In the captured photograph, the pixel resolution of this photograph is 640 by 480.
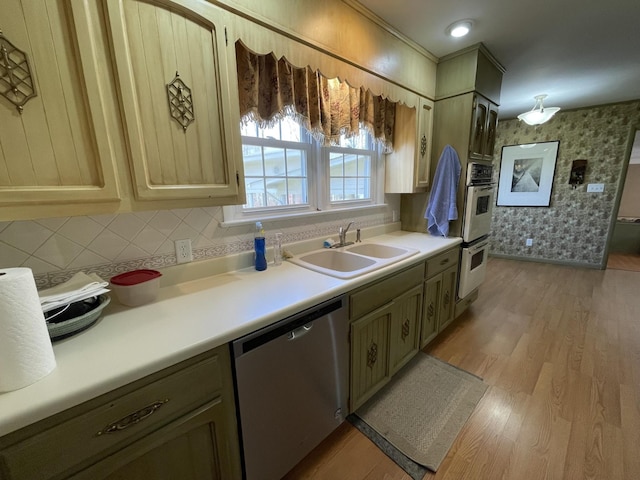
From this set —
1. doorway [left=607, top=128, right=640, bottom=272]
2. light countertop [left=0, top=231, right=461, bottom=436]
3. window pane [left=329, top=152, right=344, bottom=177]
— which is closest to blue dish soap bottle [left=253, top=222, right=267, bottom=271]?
light countertop [left=0, top=231, right=461, bottom=436]

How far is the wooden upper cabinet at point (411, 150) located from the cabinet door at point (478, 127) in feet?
1.09

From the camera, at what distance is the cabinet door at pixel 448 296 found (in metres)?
2.20

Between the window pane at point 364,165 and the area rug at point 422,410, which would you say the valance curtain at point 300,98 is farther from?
the area rug at point 422,410

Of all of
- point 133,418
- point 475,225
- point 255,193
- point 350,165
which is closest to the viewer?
point 133,418

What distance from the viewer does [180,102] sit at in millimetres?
984

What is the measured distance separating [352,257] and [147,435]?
1.37m

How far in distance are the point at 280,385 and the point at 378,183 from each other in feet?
6.32

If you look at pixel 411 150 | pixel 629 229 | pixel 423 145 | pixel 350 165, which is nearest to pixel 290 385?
pixel 350 165

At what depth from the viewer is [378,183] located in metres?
2.46

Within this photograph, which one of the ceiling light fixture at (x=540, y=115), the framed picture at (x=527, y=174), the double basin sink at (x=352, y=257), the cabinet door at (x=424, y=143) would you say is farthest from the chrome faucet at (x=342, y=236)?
the framed picture at (x=527, y=174)

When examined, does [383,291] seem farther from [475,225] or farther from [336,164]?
[475,225]

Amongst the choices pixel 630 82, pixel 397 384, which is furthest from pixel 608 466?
pixel 630 82

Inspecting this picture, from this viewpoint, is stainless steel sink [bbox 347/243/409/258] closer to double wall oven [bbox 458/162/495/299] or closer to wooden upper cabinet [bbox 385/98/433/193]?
wooden upper cabinet [bbox 385/98/433/193]

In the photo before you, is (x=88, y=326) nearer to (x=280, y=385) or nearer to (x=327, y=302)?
(x=280, y=385)
